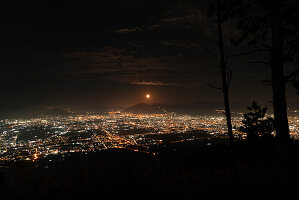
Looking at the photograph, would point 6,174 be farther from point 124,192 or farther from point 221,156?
point 221,156

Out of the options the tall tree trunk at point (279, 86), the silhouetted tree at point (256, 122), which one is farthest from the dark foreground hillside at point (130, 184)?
the silhouetted tree at point (256, 122)

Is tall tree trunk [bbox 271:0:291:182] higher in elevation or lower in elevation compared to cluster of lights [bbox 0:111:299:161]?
higher

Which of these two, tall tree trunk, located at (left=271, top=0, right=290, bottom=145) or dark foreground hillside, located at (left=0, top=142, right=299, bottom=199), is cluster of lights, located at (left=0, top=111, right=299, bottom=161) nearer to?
dark foreground hillside, located at (left=0, top=142, right=299, bottom=199)

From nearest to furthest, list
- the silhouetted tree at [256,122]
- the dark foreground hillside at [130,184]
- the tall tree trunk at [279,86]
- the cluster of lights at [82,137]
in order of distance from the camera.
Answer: the dark foreground hillside at [130,184]
the tall tree trunk at [279,86]
the silhouetted tree at [256,122]
the cluster of lights at [82,137]

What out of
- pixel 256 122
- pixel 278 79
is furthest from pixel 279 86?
pixel 256 122

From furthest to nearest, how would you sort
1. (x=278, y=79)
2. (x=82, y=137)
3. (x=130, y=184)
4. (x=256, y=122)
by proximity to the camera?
(x=82, y=137) → (x=256, y=122) → (x=278, y=79) → (x=130, y=184)

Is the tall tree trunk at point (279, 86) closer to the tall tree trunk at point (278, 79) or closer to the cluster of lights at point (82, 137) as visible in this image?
the tall tree trunk at point (278, 79)

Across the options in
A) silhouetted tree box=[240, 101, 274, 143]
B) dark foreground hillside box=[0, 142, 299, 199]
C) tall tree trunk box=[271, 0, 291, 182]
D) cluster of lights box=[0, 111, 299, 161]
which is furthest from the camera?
cluster of lights box=[0, 111, 299, 161]

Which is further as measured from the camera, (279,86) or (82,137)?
(82,137)

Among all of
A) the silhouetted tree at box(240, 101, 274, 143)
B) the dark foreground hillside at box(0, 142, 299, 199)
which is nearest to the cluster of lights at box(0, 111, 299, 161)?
the dark foreground hillside at box(0, 142, 299, 199)

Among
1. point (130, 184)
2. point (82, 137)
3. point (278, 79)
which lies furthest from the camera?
point (82, 137)

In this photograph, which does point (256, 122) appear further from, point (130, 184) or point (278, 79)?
point (130, 184)
